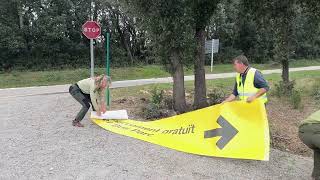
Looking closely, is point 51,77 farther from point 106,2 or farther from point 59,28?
point 106,2

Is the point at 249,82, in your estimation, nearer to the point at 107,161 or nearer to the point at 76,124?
the point at 107,161

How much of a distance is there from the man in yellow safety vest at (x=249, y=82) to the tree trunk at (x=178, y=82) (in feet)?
12.5

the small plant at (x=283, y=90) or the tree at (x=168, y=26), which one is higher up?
the tree at (x=168, y=26)

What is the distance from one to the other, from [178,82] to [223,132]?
4.23m

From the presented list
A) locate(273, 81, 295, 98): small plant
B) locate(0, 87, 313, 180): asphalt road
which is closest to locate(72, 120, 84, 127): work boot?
locate(0, 87, 313, 180): asphalt road

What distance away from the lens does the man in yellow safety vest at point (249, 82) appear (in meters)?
7.16

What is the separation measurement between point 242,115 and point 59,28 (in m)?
25.2

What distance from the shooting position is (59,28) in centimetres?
3062

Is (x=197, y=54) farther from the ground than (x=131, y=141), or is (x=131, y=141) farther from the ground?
(x=197, y=54)

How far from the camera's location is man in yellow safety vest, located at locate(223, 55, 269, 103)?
716 cm

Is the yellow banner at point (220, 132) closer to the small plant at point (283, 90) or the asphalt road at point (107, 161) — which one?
the asphalt road at point (107, 161)

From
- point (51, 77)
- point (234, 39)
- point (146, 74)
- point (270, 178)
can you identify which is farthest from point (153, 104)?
point (234, 39)

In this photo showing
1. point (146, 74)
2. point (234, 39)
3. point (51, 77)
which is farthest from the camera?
point (234, 39)

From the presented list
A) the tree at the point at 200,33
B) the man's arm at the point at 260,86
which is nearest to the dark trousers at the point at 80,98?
the tree at the point at 200,33
